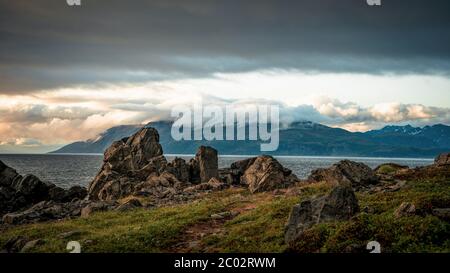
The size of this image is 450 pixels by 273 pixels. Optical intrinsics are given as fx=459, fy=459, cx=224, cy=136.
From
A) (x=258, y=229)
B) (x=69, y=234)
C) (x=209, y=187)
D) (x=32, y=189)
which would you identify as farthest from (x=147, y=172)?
(x=258, y=229)

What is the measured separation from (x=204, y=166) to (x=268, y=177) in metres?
21.1

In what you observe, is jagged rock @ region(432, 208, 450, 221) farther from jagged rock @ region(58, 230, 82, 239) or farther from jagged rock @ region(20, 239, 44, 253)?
jagged rock @ region(20, 239, 44, 253)

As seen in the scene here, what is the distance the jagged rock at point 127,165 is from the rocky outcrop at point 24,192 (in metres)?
4.34

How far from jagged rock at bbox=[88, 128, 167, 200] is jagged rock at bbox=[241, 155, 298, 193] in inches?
757

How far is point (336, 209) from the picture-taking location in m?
27.1

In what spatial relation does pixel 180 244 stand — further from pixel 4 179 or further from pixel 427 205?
pixel 4 179

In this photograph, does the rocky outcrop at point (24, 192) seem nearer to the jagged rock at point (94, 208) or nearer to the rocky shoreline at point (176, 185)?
the rocky shoreline at point (176, 185)

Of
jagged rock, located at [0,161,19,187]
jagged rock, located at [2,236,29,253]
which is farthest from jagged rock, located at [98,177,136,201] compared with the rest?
jagged rock, located at [2,236,29,253]

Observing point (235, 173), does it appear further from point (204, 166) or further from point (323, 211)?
point (323, 211)

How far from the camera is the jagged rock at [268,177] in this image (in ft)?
182

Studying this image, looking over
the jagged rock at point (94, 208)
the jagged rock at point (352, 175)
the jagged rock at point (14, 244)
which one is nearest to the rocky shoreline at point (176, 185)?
the jagged rock at point (352, 175)

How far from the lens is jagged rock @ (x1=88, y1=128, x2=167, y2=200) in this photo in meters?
67.4
